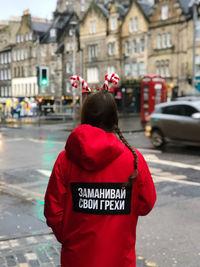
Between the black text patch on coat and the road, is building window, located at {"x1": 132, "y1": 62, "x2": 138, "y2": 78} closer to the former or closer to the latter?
the road

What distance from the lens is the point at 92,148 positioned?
2381 millimetres

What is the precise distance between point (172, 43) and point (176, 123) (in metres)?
32.5

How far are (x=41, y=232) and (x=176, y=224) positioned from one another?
1846 millimetres

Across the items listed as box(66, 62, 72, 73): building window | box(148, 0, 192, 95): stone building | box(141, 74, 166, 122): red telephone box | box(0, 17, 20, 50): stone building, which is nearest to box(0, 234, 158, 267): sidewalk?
box(141, 74, 166, 122): red telephone box

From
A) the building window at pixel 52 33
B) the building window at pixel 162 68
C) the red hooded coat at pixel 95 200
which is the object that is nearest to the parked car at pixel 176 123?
the red hooded coat at pixel 95 200

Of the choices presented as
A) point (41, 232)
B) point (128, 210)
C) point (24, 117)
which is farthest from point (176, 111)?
point (24, 117)

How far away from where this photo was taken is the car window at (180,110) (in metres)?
13.8

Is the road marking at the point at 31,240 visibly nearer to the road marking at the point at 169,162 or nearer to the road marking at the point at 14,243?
the road marking at the point at 14,243

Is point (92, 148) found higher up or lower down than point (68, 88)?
lower down

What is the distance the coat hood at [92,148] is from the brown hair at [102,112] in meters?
0.06

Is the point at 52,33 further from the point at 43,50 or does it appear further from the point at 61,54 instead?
the point at 61,54

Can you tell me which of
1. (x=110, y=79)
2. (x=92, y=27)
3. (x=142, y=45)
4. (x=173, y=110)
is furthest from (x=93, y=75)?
(x=110, y=79)

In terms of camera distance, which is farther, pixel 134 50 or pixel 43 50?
pixel 43 50

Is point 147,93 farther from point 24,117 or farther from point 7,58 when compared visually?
point 7,58
